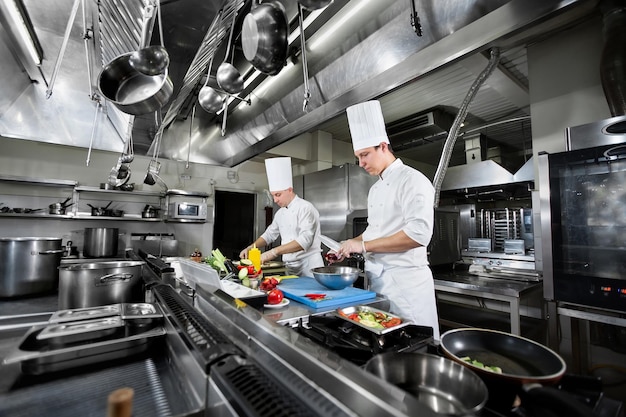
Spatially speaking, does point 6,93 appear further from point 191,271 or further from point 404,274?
point 404,274

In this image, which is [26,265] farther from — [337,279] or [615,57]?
[615,57]

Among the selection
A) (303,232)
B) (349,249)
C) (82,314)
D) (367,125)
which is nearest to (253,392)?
(82,314)

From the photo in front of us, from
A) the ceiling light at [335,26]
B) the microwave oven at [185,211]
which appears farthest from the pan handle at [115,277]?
the microwave oven at [185,211]

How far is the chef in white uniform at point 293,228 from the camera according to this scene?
8.27 ft

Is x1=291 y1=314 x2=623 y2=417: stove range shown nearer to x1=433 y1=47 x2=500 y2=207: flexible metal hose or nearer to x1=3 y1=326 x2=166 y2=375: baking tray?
x1=3 y1=326 x2=166 y2=375: baking tray

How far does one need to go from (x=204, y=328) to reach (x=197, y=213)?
12.2ft

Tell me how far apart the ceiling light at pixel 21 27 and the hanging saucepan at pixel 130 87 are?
1.11 metres

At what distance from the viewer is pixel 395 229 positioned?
5.74 ft

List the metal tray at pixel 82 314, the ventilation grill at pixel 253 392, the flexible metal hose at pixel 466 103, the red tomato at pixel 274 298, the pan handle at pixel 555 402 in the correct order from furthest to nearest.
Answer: the flexible metal hose at pixel 466 103 → the red tomato at pixel 274 298 → the metal tray at pixel 82 314 → the ventilation grill at pixel 253 392 → the pan handle at pixel 555 402

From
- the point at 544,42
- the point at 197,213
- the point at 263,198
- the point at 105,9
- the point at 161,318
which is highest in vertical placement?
the point at 544,42

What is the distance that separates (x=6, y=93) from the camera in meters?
2.62

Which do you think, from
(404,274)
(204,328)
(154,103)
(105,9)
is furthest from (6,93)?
(404,274)

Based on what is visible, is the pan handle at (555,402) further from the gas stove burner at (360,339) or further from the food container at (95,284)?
the food container at (95,284)

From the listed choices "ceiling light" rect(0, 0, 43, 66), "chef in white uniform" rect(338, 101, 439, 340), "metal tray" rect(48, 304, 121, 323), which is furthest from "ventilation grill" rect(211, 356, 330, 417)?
"ceiling light" rect(0, 0, 43, 66)
